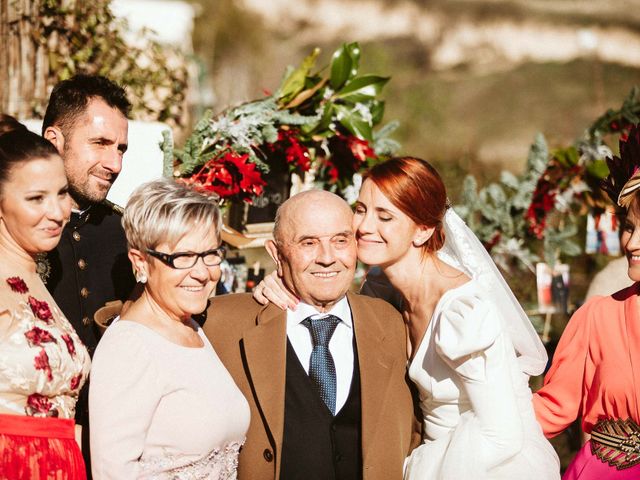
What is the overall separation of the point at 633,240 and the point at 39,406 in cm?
245

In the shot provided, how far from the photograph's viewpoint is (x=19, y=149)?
274cm

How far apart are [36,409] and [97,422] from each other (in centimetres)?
22

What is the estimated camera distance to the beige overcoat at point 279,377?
126 inches

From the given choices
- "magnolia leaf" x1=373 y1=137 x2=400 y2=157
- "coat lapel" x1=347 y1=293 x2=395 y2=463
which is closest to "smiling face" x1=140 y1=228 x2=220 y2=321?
"coat lapel" x1=347 y1=293 x2=395 y2=463

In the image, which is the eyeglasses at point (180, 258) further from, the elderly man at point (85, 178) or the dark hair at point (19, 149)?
the elderly man at point (85, 178)

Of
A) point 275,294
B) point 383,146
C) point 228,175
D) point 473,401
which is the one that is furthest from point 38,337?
point 383,146

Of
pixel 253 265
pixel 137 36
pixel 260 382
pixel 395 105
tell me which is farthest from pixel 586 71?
pixel 260 382

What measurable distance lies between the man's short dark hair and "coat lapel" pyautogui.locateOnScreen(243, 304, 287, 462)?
1.28 metres

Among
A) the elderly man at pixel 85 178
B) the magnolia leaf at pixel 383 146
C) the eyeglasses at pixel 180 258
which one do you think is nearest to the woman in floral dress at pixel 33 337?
the eyeglasses at pixel 180 258

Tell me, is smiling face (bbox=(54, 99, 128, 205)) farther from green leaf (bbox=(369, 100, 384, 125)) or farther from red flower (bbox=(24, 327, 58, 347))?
green leaf (bbox=(369, 100, 384, 125))

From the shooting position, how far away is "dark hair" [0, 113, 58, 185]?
271cm

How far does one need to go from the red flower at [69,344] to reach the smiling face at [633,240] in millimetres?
2276

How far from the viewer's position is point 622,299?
132 inches

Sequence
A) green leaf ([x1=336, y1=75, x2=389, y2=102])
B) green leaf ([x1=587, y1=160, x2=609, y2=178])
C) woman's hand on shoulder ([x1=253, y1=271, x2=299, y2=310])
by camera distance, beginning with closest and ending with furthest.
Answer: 1. woman's hand on shoulder ([x1=253, y1=271, x2=299, y2=310])
2. green leaf ([x1=336, y1=75, x2=389, y2=102])
3. green leaf ([x1=587, y1=160, x2=609, y2=178])
